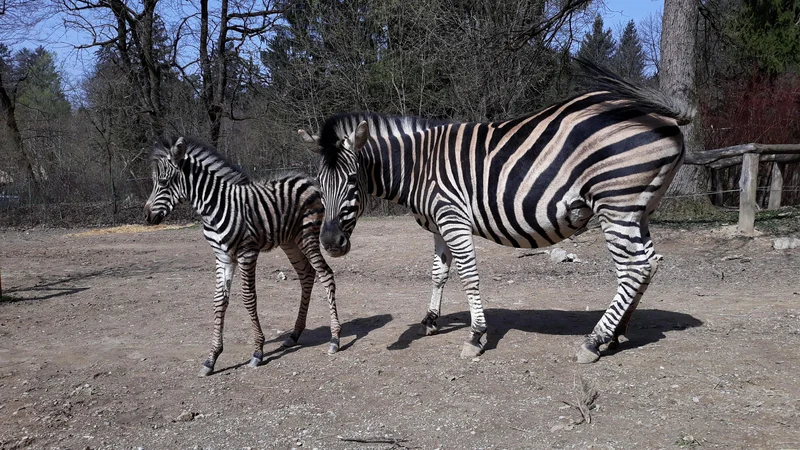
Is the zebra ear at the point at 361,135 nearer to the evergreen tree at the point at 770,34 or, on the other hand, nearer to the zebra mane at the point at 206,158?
the zebra mane at the point at 206,158

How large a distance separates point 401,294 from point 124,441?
4794mm

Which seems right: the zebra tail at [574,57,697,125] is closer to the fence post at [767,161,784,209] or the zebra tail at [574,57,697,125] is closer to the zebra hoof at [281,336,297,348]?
the zebra hoof at [281,336,297,348]

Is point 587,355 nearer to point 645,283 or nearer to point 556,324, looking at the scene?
point 645,283

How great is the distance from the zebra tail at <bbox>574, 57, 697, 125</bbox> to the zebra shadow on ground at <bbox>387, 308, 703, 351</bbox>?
2148 mm

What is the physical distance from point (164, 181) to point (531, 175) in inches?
136

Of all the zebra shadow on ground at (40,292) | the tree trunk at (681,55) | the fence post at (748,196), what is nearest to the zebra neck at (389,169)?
the zebra shadow on ground at (40,292)

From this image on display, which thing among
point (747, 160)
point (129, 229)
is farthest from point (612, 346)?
point (129, 229)

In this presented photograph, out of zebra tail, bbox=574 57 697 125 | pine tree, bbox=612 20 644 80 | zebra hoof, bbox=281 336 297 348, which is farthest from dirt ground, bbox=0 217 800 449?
pine tree, bbox=612 20 644 80

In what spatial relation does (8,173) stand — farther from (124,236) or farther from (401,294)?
(401,294)

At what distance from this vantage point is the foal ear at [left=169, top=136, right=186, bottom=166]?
5.68 metres

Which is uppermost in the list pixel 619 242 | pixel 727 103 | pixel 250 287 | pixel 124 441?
pixel 727 103

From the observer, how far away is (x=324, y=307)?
8062 mm

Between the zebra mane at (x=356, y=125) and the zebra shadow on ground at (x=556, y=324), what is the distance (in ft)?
6.91

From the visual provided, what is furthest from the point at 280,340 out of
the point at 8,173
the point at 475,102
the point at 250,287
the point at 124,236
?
the point at 8,173
